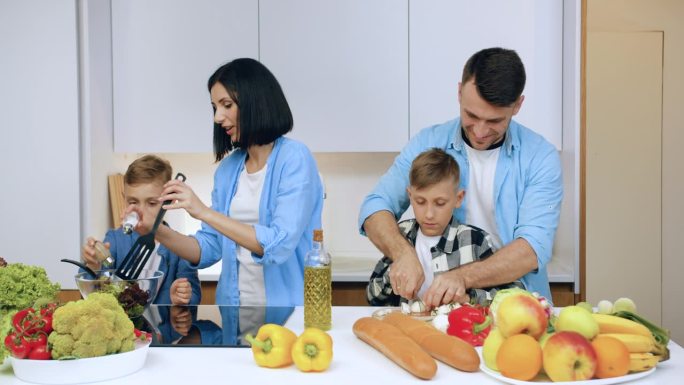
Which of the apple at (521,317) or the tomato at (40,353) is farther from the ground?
the apple at (521,317)

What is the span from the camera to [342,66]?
3.75m

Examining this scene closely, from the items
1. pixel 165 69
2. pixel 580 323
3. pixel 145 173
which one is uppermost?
pixel 165 69

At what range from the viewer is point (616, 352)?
58.5 inches

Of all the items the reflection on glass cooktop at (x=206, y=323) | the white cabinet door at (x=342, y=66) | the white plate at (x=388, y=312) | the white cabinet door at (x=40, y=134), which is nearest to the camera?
the reflection on glass cooktop at (x=206, y=323)

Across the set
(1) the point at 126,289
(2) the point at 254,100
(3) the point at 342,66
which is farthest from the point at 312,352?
(3) the point at 342,66

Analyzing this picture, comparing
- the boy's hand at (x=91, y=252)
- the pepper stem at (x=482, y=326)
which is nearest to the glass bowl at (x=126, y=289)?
the boy's hand at (x=91, y=252)

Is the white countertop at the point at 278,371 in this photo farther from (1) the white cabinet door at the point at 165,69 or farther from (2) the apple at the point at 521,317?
(1) the white cabinet door at the point at 165,69

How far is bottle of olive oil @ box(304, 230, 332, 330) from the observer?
1892 mm

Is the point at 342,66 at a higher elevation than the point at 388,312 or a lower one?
higher

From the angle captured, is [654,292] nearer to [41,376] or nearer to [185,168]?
[185,168]

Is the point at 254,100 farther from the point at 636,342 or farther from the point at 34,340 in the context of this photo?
the point at 636,342

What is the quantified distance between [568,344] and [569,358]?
25 millimetres

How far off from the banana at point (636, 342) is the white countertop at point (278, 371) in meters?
0.06

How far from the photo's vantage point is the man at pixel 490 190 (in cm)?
224
